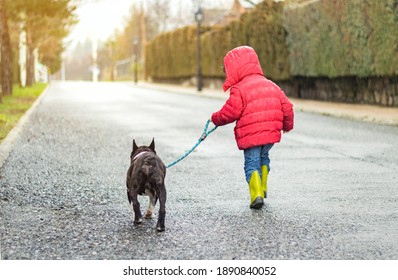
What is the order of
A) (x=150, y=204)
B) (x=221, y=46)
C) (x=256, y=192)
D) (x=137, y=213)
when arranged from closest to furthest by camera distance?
(x=137, y=213) < (x=150, y=204) < (x=256, y=192) < (x=221, y=46)

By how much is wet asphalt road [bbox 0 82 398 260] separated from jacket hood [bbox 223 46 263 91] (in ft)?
3.63

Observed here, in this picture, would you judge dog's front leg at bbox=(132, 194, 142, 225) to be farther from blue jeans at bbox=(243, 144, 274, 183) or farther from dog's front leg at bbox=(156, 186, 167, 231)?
blue jeans at bbox=(243, 144, 274, 183)

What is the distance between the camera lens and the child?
19.6ft

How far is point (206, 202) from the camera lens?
650 centimetres

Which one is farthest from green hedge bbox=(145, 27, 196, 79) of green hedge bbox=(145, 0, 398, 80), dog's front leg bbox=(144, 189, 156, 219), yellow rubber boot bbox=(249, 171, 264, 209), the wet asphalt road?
dog's front leg bbox=(144, 189, 156, 219)

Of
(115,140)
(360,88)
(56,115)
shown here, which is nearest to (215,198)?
(115,140)

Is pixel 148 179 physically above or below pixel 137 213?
above

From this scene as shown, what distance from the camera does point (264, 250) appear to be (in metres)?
4.69

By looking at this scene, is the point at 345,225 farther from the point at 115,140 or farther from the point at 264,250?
the point at 115,140

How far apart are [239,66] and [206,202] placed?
1.29 meters

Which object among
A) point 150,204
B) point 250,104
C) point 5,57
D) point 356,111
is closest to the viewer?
point 150,204

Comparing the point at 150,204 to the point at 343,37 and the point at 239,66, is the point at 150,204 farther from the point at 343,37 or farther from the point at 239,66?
the point at 343,37

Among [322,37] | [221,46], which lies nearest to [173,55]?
[221,46]
